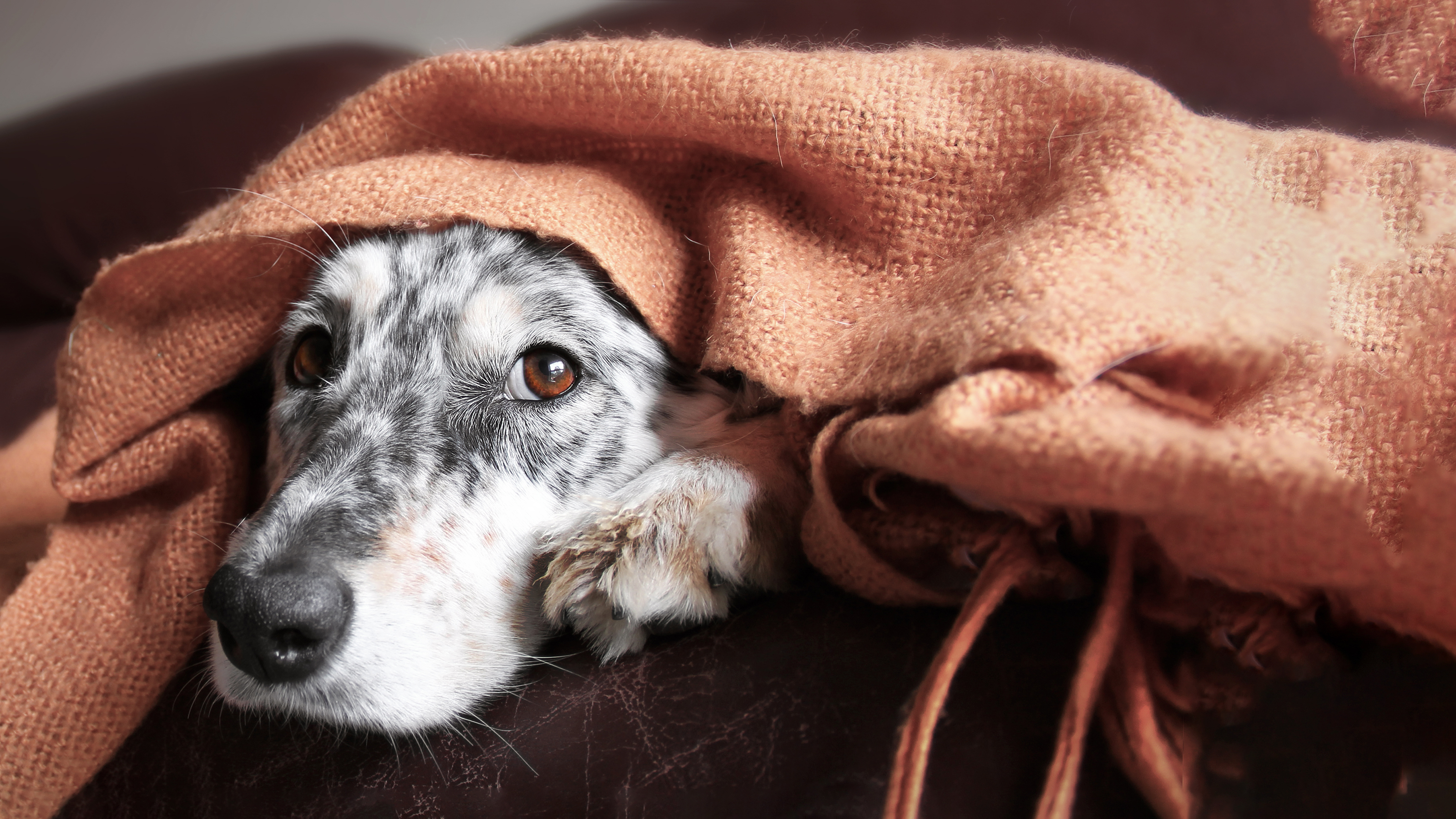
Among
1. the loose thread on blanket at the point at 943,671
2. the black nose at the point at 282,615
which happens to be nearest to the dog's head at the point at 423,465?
the black nose at the point at 282,615

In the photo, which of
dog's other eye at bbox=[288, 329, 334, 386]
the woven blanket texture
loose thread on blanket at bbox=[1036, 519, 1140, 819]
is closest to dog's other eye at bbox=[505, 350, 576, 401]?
the woven blanket texture

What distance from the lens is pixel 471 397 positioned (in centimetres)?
132

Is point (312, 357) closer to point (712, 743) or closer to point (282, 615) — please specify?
point (282, 615)

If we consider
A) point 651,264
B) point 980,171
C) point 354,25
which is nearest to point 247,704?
point 651,264

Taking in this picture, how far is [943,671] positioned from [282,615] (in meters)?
0.78

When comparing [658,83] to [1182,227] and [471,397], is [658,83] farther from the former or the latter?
[1182,227]

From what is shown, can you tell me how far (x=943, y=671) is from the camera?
77cm

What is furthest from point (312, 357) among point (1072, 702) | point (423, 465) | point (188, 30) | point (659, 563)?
point (188, 30)

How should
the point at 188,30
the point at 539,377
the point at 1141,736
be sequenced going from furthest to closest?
the point at 188,30 < the point at 539,377 < the point at 1141,736

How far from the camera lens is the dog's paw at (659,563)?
1.06 m

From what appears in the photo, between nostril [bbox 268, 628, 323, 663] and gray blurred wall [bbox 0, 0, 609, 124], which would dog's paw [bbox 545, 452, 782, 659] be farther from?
gray blurred wall [bbox 0, 0, 609, 124]

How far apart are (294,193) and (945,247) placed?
3.46 ft

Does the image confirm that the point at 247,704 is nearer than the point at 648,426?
Yes

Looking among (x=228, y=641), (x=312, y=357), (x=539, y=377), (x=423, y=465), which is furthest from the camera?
(x=312, y=357)
